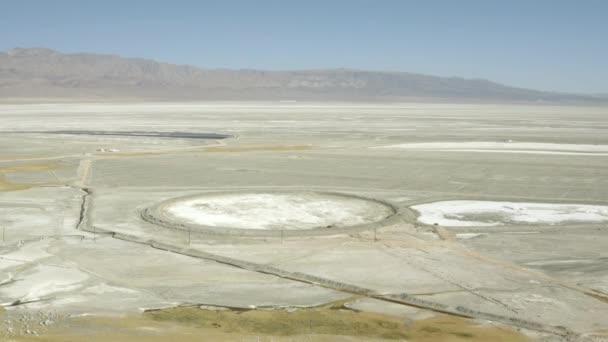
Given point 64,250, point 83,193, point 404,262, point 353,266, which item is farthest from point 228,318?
point 83,193

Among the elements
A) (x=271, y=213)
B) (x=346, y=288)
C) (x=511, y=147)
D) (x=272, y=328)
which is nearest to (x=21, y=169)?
(x=271, y=213)

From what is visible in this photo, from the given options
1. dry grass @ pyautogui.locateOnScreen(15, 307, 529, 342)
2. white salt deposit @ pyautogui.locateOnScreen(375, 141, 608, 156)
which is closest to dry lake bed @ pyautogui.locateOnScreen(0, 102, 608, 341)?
dry grass @ pyautogui.locateOnScreen(15, 307, 529, 342)

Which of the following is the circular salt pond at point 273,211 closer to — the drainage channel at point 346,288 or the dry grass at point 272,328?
the drainage channel at point 346,288

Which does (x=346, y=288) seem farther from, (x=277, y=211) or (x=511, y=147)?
(x=511, y=147)

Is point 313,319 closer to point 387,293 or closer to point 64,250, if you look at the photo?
point 387,293

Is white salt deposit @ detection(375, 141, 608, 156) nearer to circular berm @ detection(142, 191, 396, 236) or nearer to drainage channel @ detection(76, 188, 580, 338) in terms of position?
circular berm @ detection(142, 191, 396, 236)

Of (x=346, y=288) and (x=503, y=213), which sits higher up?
(x=503, y=213)

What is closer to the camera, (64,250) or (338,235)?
(64,250)

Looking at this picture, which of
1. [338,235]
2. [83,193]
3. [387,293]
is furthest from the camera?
[83,193]
